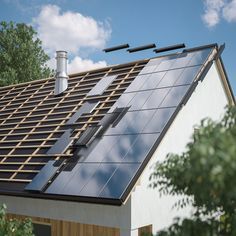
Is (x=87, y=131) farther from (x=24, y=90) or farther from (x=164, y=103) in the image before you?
(x=24, y=90)

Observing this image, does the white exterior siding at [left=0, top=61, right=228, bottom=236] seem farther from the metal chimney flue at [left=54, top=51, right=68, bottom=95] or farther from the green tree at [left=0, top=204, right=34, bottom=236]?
the metal chimney flue at [left=54, top=51, right=68, bottom=95]

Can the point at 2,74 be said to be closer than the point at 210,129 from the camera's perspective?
No

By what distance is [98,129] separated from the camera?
955 cm

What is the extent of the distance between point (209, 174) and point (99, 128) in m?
6.85

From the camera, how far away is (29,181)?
916 cm

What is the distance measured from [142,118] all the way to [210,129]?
597 cm

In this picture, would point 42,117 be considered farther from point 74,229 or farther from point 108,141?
point 74,229

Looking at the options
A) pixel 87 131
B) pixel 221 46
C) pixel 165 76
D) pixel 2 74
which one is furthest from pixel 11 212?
pixel 2 74

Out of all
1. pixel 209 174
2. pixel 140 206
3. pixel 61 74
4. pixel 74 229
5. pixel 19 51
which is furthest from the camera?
pixel 19 51

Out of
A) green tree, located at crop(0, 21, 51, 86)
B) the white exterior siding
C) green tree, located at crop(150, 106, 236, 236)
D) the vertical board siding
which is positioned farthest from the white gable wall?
green tree, located at crop(0, 21, 51, 86)

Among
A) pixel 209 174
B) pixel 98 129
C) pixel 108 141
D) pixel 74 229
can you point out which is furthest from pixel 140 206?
pixel 209 174

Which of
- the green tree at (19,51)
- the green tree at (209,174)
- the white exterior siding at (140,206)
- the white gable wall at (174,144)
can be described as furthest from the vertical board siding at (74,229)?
the green tree at (19,51)

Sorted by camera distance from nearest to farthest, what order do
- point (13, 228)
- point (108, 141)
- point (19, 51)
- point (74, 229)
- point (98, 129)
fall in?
point (13, 228) → point (74, 229) → point (108, 141) → point (98, 129) → point (19, 51)

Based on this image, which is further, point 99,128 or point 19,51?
point 19,51
